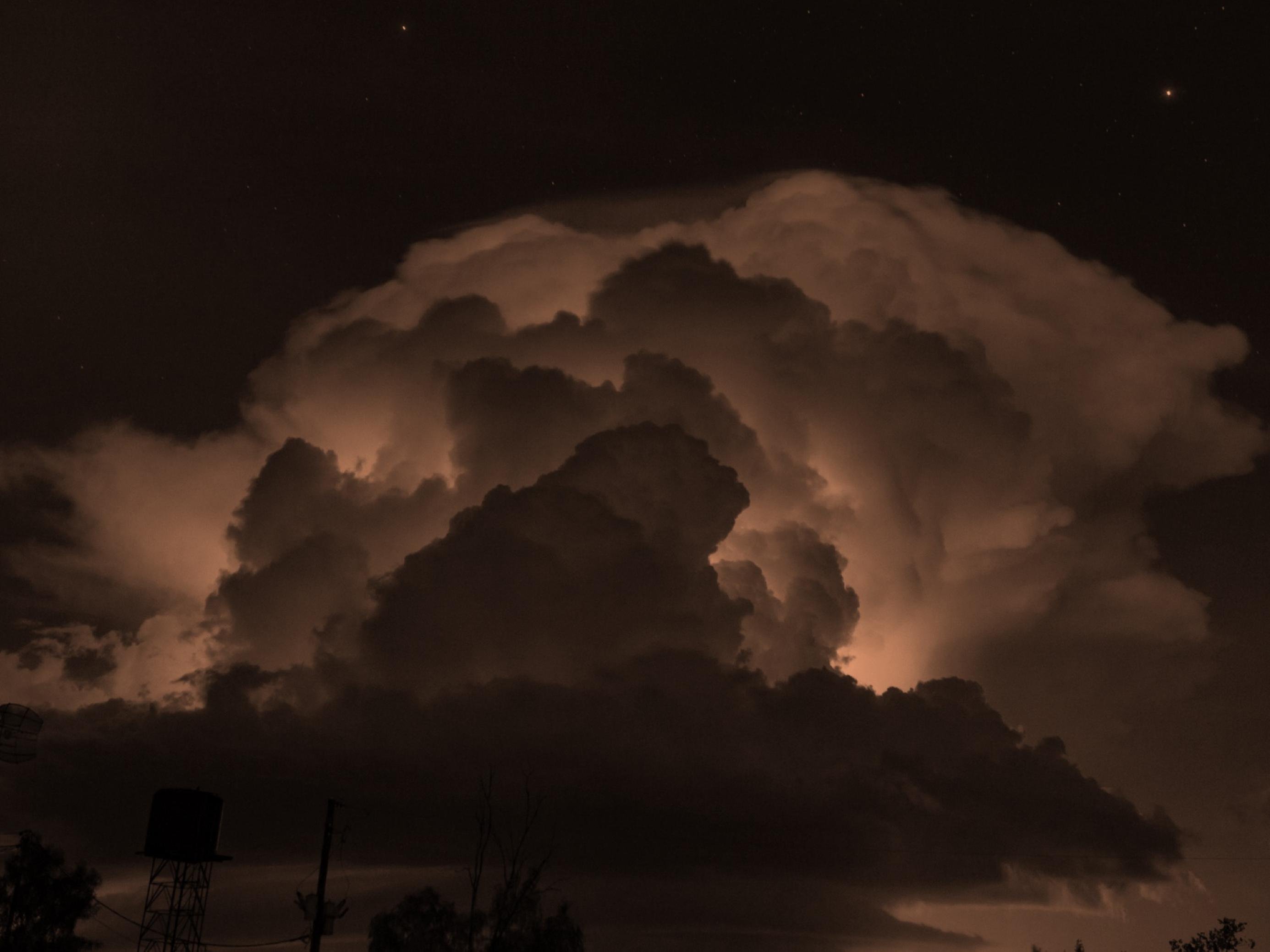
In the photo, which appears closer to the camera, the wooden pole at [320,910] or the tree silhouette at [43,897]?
the wooden pole at [320,910]

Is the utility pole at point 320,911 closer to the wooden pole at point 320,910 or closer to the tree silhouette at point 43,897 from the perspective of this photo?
the wooden pole at point 320,910

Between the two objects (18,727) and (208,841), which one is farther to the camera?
(208,841)

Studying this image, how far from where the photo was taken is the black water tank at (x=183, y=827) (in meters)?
64.0

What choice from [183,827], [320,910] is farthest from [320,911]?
[183,827]

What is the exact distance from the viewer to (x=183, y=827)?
211 feet

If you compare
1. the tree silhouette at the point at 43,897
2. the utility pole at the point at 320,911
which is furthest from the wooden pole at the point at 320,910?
the tree silhouette at the point at 43,897

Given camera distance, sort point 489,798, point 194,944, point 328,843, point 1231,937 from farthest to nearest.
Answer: point 1231,937 < point 194,944 < point 328,843 < point 489,798

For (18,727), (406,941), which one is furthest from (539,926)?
(18,727)

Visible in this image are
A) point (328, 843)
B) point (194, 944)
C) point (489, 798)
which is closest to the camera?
point (489, 798)

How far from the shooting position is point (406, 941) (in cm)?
9894

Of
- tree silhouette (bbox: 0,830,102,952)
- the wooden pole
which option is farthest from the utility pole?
tree silhouette (bbox: 0,830,102,952)

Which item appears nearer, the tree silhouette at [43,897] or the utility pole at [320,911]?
the utility pole at [320,911]

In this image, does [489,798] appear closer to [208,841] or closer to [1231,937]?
[208,841]

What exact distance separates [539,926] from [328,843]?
48979 mm
